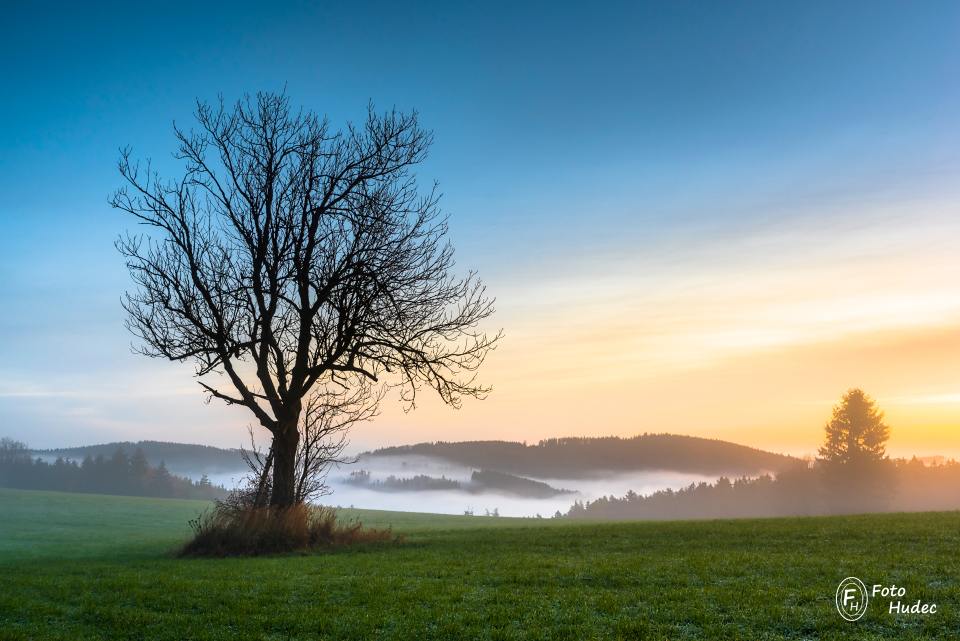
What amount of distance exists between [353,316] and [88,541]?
65.5 feet

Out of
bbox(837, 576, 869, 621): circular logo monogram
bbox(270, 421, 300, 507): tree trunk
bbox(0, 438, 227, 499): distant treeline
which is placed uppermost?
bbox(270, 421, 300, 507): tree trunk

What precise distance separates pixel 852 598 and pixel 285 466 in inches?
844

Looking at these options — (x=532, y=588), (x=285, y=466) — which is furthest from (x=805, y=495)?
(x=532, y=588)

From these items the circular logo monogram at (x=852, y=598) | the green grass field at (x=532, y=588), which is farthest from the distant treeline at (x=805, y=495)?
the circular logo monogram at (x=852, y=598)

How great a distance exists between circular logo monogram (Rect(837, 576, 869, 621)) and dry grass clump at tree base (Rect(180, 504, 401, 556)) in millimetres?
17398

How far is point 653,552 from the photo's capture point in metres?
18.3

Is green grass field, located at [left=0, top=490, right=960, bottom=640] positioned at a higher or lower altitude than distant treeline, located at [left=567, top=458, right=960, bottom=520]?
higher

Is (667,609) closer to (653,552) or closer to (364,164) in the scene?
(653,552)

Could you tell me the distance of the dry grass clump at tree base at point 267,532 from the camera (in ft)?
78.8

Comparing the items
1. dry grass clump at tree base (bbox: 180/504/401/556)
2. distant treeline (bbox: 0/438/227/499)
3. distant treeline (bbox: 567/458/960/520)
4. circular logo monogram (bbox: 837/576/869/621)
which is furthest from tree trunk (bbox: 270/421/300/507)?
distant treeline (bbox: 0/438/227/499)

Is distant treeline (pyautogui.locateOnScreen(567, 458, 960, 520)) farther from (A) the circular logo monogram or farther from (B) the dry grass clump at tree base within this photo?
(A) the circular logo monogram

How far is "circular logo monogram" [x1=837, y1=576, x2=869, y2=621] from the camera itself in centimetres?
1049

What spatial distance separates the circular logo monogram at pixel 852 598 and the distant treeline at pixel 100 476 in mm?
95634

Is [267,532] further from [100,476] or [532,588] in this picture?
[100,476]
